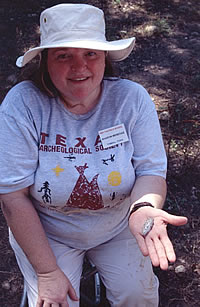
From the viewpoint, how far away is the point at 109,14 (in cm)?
539

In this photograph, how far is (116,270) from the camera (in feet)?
6.70

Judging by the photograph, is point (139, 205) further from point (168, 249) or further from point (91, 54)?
point (91, 54)

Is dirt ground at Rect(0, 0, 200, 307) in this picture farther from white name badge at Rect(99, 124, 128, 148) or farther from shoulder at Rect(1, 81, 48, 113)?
shoulder at Rect(1, 81, 48, 113)

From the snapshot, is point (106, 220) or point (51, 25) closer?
point (51, 25)

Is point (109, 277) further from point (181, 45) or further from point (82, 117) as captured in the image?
point (181, 45)

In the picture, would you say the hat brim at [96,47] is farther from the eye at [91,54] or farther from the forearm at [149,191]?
the forearm at [149,191]

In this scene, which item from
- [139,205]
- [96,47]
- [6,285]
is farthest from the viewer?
[6,285]

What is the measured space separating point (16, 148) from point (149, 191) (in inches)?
24.8

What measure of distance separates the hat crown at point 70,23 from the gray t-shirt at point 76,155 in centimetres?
29

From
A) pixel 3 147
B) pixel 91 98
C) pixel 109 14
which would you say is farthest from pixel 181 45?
pixel 3 147

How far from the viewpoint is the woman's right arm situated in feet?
6.02

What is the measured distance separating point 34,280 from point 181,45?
3.63 m

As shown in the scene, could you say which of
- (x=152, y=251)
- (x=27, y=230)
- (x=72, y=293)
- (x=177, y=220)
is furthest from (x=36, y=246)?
(x=177, y=220)

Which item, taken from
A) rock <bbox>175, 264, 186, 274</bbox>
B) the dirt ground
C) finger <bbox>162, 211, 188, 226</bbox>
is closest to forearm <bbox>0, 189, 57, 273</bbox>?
finger <bbox>162, 211, 188, 226</bbox>
